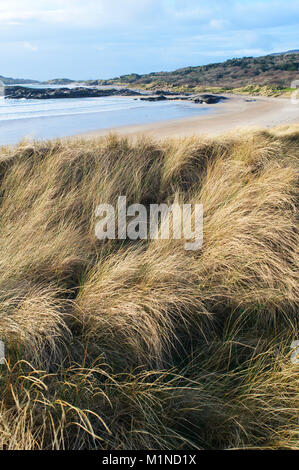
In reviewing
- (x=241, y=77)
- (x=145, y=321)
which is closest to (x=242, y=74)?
(x=241, y=77)

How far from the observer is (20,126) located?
12.5 metres

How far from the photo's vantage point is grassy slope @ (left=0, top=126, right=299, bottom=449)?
6.56ft

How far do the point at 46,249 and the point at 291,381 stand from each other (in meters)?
2.19

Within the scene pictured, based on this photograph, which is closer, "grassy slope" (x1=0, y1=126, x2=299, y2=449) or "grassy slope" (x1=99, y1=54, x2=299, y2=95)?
"grassy slope" (x1=0, y1=126, x2=299, y2=449)

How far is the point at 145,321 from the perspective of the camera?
250 centimetres

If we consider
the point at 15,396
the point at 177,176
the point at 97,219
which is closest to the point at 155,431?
the point at 15,396

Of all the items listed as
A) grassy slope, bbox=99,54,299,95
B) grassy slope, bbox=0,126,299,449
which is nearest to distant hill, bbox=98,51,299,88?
grassy slope, bbox=99,54,299,95

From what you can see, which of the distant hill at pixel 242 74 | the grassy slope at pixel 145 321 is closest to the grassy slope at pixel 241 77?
the distant hill at pixel 242 74

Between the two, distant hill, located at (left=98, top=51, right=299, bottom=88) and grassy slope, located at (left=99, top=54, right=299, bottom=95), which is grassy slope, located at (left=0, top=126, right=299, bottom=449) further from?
distant hill, located at (left=98, top=51, right=299, bottom=88)

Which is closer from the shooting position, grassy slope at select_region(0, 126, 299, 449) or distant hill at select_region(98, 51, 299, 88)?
grassy slope at select_region(0, 126, 299, 449)

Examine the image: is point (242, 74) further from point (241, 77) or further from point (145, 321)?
point (145, 321)

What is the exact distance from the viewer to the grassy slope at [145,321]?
1998 mm

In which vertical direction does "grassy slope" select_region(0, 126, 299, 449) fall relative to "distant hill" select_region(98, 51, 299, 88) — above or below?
below

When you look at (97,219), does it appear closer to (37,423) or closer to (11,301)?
(11,301)
